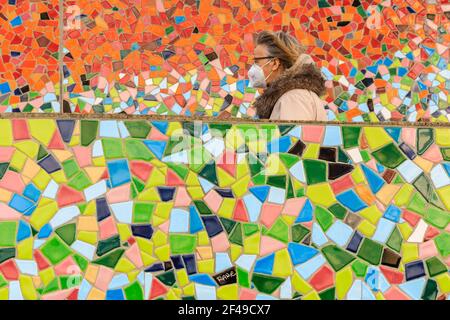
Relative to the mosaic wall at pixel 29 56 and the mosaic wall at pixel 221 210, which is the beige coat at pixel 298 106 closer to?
the mosaic wall at pixel 221 210

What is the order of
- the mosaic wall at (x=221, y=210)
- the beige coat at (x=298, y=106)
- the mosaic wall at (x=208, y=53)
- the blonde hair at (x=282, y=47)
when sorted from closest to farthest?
1. the mosaic wall at (x=221, y=210)
2. the beige coat at (x=298, y=106)
3. the blonde hair at (x=282, y=47)
4. the mosaic wall at (x=208, y=53)

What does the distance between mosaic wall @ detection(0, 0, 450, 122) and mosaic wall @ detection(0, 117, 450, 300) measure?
985 mm

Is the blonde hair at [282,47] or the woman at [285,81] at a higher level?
the blonde hair at [282,47]

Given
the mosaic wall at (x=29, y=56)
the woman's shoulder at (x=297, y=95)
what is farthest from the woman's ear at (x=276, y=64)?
the mosaic wall at (x=29, y=56)

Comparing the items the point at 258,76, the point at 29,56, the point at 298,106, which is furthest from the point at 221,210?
the point at 29,56

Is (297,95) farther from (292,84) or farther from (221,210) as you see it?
(221,210)

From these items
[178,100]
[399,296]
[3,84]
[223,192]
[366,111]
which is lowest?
[399,296]

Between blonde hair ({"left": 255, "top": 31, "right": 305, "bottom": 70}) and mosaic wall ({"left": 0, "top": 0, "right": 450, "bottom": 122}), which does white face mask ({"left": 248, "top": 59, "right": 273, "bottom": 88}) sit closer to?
blonde hair ({"left": 255, "top": 31, "right": 305, "bottom": 70})

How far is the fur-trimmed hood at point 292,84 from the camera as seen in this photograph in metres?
1.43

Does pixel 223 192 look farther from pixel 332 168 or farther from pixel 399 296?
pixel 399 296

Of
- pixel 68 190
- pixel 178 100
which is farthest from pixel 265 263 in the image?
pixel 178 100

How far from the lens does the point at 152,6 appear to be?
1786mm

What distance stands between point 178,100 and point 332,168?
1080mm

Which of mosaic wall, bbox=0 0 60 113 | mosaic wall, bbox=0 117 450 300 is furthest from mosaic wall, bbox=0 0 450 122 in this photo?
mosaic wall, bbox=0 117 450 300
